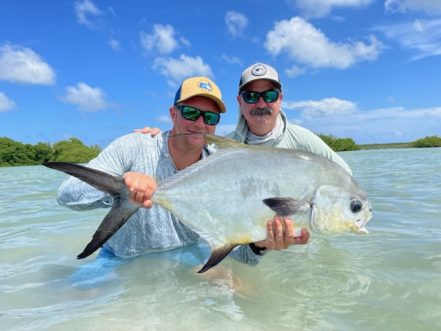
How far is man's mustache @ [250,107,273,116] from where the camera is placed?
12.9ft

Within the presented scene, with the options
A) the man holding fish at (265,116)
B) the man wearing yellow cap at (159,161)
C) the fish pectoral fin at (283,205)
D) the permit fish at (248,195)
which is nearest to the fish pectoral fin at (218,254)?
the permit fish at (248,195)

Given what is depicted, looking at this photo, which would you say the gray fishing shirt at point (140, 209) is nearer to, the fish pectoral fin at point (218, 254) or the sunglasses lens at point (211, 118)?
the sunglasses lens at point (211, 118)

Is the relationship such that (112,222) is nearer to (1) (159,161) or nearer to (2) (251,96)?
(1) (159,161)

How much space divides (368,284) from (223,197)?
1.37m

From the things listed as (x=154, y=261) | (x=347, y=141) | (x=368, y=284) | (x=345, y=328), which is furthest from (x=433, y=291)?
(x=347, y=141)

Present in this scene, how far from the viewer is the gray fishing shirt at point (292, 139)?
4.10 metres

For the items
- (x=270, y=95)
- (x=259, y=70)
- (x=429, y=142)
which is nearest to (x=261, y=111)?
(x=270, y=95)

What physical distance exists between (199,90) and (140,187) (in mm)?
1028

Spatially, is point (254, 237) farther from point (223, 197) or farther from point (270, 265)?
point (270, 265)

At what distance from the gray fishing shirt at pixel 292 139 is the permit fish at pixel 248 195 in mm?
1702

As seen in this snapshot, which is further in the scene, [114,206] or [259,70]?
[259,70]

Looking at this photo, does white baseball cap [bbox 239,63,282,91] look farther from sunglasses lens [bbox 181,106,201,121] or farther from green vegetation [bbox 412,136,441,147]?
green vegetation [bbox 412,136,441,147]

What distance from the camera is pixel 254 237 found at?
7.77 feet

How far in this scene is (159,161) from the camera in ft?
10.7
